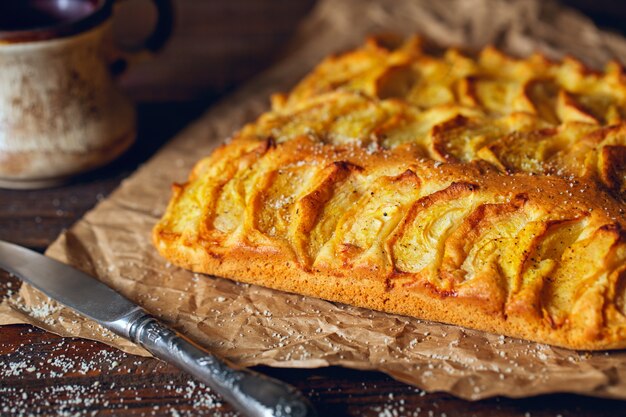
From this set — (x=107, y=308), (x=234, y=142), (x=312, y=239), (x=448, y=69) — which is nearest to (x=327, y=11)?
(x=448, y=69)

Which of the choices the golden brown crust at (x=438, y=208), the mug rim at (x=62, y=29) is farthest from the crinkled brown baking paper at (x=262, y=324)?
the mug rim at (x=62, y=29)

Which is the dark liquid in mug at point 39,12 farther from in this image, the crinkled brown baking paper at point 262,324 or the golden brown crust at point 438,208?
the golden brown crust at point 438,208

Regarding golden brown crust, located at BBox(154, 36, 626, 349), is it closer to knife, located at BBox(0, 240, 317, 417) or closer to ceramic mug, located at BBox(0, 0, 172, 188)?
knife, located at BBox(0, 240, 317, 417)

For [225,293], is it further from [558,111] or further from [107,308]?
[558,111]

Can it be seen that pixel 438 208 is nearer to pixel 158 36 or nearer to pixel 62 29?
pixel 62 29

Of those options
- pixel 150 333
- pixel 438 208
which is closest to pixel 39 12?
pixel 150 333

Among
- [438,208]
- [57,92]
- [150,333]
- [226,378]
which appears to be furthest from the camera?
[57,92]
